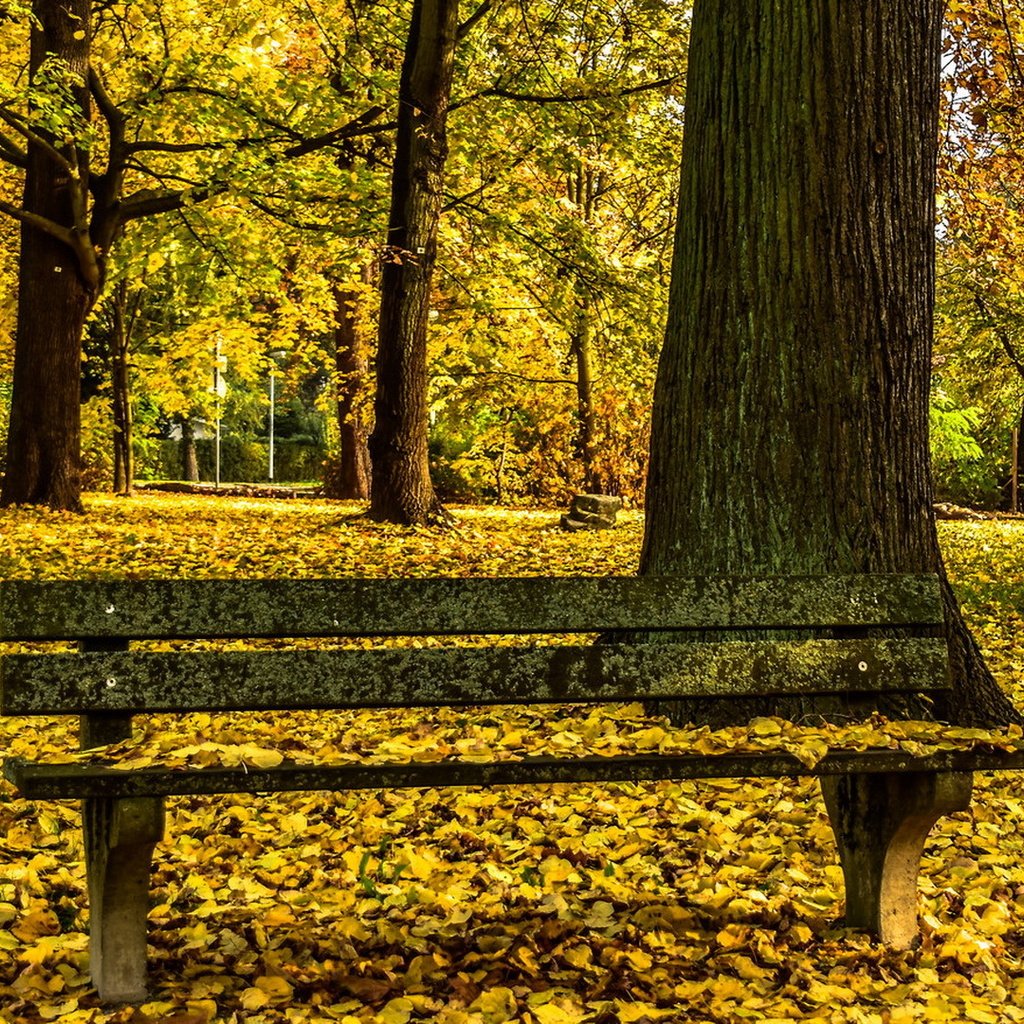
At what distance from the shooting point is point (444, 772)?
3.00 metres

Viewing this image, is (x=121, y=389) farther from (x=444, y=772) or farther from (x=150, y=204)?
(x=444, y=772)

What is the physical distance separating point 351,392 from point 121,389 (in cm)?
456

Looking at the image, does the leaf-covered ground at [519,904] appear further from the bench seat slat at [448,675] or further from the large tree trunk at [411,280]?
the large tree trunk at [411,280]

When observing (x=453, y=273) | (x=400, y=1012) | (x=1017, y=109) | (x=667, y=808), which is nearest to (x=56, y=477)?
(x=453, y=273)

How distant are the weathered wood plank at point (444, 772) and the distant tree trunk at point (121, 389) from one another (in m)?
21.1

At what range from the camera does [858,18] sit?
4.60 meters

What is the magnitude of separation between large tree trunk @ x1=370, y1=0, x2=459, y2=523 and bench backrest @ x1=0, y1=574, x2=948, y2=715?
914 centimetres

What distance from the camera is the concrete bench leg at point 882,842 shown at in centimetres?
331

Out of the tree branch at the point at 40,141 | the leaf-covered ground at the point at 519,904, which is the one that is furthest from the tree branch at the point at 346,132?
the leaf-covered ground at the point at 519,904

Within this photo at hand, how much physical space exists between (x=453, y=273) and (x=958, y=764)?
13475 millimetres

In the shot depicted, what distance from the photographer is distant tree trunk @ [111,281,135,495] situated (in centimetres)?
2297

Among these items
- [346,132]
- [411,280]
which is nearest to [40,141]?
[346,132]

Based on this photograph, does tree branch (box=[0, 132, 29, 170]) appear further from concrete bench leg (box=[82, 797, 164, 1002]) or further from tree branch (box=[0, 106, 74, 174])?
concrete bench leg (box=[82, 797, 164, 1002])

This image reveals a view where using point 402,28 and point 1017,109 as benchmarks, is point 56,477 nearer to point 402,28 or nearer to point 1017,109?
point 402,28
